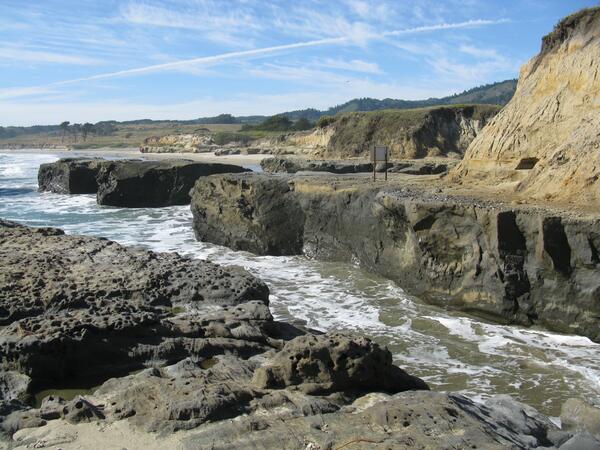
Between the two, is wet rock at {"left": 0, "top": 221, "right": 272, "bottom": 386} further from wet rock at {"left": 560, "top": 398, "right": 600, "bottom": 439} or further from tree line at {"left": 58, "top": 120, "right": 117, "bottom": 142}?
tree line at {"left": 58, "top": 120, "right": 117, "bottom": 142}

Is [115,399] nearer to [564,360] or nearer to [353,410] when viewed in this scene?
[353,410]

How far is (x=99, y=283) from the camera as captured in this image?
8.27 m

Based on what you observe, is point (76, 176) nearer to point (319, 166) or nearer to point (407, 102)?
point (319, 166)

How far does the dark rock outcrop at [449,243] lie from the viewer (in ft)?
28.6

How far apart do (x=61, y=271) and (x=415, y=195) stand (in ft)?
20.2

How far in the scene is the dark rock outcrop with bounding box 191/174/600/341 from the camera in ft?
28.6

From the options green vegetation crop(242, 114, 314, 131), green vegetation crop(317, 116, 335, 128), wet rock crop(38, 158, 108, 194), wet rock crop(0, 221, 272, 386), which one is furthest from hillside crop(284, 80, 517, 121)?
wet rock crop(0, 221, 272, 386)

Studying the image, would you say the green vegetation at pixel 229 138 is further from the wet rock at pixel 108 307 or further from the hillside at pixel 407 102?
the hillside at pixel 407 102

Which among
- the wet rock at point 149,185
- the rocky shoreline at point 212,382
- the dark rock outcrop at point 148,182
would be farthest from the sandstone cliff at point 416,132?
the rocky shoreline at point 212,382

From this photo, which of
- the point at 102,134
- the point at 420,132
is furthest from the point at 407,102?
the point at 420,132

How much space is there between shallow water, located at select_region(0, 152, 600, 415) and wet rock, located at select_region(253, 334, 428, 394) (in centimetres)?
175

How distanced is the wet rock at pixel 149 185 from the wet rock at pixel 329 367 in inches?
810

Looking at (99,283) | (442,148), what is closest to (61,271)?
(99,283)

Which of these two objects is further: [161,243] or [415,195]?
[161,243]
